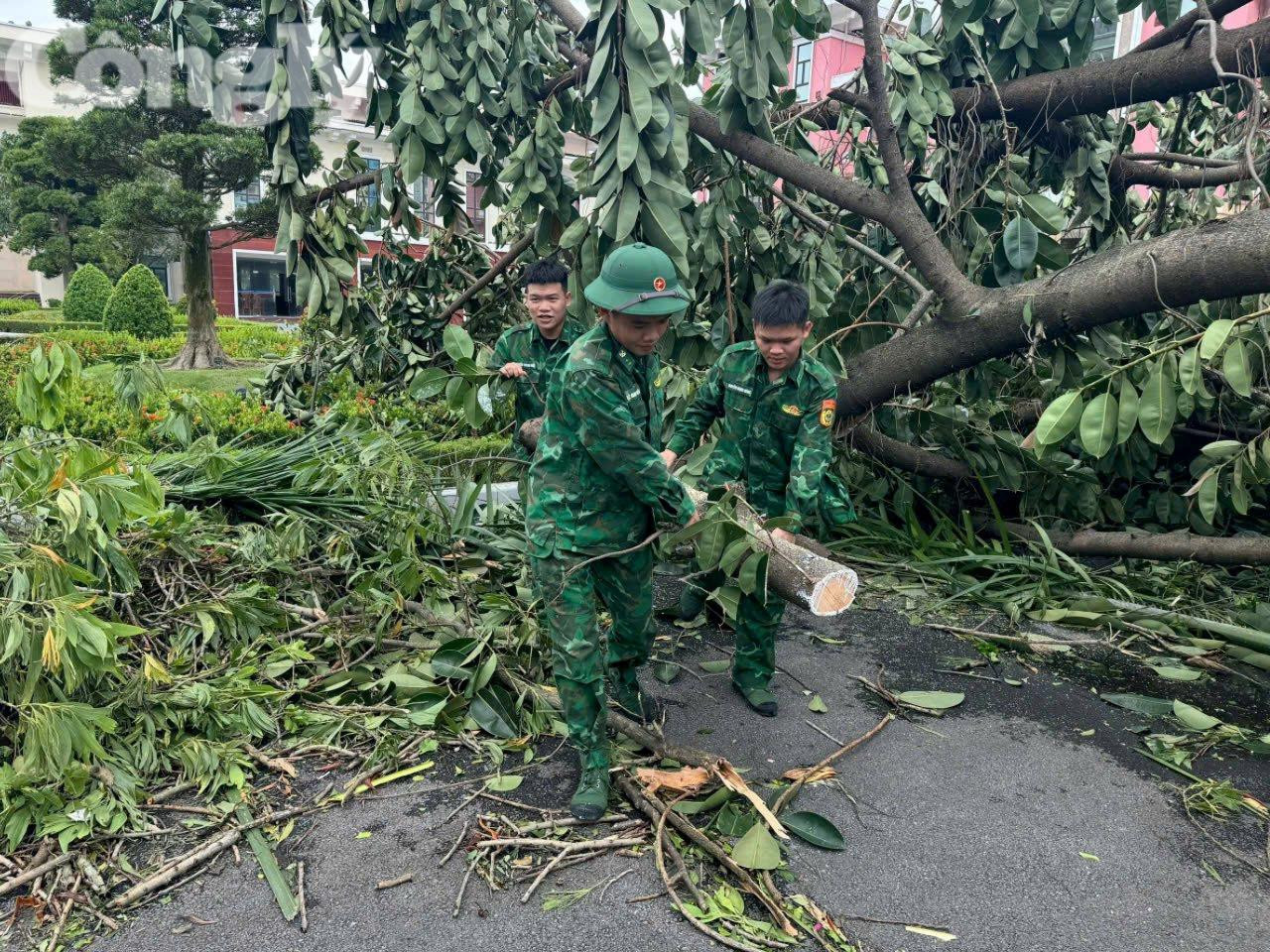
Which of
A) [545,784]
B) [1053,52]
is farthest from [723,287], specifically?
[545,784]

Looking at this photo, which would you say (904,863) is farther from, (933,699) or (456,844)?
(456,844)

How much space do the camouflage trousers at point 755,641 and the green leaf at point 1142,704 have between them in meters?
1.28

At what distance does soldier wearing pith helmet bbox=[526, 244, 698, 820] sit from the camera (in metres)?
2.63

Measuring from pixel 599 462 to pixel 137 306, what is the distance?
17854mm

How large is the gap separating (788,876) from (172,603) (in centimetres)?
239

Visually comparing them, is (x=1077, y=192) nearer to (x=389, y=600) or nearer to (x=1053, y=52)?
(x=1053, y=52)

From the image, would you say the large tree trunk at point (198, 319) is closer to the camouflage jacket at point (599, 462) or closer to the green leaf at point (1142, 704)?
the camouflage jacket at point (599, 462)

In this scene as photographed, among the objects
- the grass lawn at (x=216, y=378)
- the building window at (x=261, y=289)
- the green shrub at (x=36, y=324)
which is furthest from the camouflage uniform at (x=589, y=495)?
the building window at (x=261, y=289)

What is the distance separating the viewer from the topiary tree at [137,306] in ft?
57.1

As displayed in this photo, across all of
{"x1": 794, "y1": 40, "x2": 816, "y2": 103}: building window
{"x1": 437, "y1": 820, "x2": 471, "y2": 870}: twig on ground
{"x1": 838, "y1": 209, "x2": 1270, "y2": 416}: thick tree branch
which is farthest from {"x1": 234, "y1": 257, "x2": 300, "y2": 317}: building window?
{"x1": 437, "y1": 820, "x2": 471, "y2": 870}: twig on ground

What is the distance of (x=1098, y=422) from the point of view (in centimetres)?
307

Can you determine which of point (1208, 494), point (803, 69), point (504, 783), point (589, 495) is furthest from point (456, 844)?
point (803, 69)

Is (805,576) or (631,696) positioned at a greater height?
(805,576)

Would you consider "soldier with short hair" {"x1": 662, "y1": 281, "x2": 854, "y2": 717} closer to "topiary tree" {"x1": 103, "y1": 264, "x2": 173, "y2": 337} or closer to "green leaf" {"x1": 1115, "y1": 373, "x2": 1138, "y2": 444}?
"green leaf" {"x1": 1115, "y1": 373, "x2": 1138, "y2": 444}
